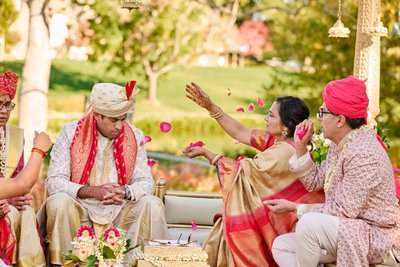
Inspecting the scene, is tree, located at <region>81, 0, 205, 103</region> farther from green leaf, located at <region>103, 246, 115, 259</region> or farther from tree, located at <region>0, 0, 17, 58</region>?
green leaf, located at <region>103, 246, 115, 259</region>

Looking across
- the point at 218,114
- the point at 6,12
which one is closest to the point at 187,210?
the point at 218,114

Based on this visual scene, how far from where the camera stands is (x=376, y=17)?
780 centimetres

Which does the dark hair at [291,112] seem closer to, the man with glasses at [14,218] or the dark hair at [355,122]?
the dark hair at [355,122]

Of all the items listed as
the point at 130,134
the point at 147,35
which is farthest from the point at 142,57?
the point at 130,134

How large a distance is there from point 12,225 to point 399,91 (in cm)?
858

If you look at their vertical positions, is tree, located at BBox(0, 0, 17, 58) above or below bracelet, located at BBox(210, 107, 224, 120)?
above

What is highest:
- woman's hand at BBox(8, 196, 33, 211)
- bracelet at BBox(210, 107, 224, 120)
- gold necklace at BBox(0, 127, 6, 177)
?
bracelet at BBox(210, 107, 224, 120)

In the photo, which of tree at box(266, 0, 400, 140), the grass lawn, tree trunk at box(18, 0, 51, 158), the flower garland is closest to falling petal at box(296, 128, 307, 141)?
the flower garland

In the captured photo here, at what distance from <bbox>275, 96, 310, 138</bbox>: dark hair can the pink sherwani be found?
0.65 meters

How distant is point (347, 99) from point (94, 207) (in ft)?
5.99

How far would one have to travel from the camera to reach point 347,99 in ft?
16.6

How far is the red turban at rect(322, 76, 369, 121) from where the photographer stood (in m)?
5.07

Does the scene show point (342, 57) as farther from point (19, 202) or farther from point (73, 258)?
point (73, 258)

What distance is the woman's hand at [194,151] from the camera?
5.77 m
